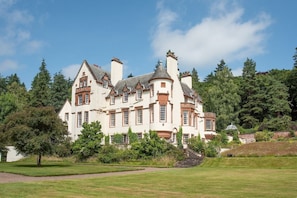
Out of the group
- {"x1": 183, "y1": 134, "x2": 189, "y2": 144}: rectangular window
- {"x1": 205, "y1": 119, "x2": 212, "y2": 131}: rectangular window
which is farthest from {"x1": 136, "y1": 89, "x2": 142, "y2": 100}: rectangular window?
{"x1": 205, "y1": 119, "x2": 212, "y2": 131}: rectangular window

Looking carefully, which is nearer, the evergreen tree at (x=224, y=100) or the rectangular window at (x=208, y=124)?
the rectangular window at (x=208, y=124)

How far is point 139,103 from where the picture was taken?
45.1 metres

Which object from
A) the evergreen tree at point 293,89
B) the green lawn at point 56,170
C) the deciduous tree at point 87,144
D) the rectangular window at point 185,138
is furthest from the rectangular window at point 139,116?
the evergreen tree at point 293,89

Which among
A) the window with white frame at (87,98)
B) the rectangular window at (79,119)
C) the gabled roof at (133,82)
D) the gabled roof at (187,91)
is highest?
the gabled roof at (133,82)

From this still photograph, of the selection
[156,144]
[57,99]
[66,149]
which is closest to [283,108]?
[156,144]

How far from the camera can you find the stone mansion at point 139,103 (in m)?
42.4

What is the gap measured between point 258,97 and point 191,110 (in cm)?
2320

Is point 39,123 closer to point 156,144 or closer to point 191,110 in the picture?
point 156,144

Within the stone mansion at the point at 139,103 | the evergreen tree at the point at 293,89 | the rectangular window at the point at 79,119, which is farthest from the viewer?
the evergreen tree at the point at 293,89

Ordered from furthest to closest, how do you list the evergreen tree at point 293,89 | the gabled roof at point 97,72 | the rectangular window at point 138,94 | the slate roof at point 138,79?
1. the evergreen tree at point 293,89
2. the gabled roof at point 97,72
3. the rectangular window at point 138,94
4. the slate roof at point 138,79

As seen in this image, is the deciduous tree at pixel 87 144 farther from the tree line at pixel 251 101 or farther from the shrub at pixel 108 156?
the tree line at pixel 251 101

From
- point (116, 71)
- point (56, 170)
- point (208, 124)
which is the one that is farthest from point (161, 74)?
point (56, 170)

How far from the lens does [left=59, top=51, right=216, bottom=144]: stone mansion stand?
42438mm

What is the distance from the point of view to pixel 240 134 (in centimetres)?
5403
